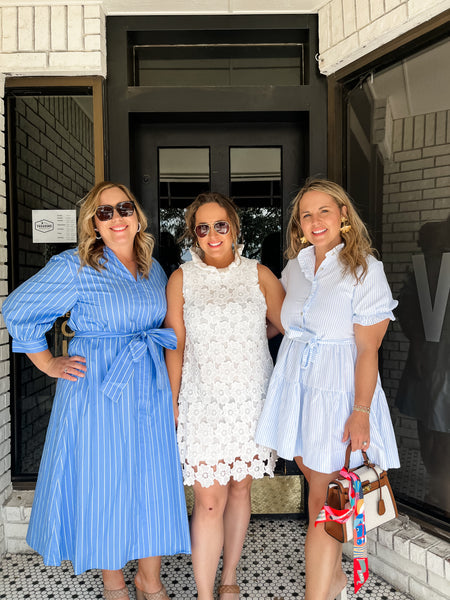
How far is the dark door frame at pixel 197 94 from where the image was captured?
8.55 ft

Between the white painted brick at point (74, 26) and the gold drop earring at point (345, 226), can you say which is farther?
the white painted brick at point (74, 26)

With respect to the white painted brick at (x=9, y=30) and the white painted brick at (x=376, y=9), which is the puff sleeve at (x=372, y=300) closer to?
the white painted brick at (x=376, y=9)

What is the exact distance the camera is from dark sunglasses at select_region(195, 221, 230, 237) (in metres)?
2.09

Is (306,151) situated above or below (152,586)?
above

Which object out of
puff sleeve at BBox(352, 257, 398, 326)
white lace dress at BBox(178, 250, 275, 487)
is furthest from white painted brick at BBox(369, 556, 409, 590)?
puff sleeve at BBox(352, 257, 398, 326)

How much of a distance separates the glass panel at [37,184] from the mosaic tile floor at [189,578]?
544 mm

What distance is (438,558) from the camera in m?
2.10

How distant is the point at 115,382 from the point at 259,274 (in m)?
0.81

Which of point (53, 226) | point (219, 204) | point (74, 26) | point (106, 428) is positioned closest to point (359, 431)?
point (106, 428)

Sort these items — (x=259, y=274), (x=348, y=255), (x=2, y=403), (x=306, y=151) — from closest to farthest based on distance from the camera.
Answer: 1. (x=348, y=255)
2. (x=259, y=274)
3. (x=2, y=403)
4. (x=306, y=151)

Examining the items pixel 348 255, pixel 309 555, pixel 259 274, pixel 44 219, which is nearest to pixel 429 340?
pixel 348 255

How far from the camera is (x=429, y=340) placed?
229cm

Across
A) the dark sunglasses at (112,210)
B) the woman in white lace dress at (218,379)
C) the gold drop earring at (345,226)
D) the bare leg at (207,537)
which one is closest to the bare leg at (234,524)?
the woman in white lace dress at (218,379)

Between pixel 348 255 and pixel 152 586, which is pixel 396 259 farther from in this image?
pixel 152 586
